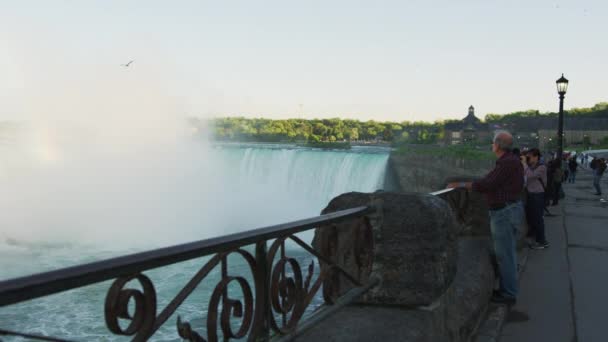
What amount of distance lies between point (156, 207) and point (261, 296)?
164ft

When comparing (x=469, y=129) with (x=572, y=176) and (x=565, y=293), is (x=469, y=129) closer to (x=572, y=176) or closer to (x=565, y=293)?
(x=572, y=176)

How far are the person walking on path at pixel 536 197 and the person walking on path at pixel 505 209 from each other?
374 centimetres

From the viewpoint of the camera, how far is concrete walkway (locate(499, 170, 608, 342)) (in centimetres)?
437

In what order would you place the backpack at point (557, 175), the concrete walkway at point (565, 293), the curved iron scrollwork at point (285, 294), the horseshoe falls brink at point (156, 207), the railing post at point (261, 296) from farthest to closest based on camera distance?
the horseshoe falls brink at point (156, 207) → the backpack at point (557, 175) → the concrete walkway at point (565, 293) → the curved iron scrollwork at point (285, 294) → the railing post at point (261, 296)

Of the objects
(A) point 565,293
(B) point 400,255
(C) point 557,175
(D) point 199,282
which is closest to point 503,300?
(A) point 565,293

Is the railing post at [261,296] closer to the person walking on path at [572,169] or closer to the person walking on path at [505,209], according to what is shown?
the person walking on path at [505,209]

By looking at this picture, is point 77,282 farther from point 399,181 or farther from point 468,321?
point 399,181

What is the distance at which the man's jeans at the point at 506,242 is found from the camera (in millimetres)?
4969

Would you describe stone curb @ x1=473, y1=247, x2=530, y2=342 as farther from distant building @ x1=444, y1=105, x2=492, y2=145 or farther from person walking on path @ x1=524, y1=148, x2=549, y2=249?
distant building @ x1=444, y1=105, x2=492, y2=145

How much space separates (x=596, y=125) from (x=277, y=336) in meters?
146

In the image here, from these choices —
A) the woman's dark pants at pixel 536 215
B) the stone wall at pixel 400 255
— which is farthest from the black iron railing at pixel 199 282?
the woman's dark pants at pixel 536 215

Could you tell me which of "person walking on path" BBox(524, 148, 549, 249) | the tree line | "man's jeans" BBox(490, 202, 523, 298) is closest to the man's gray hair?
"man's jeans" BBox(490, 202, 523, 298)

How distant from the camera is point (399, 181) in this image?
2098 inches

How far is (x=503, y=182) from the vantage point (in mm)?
4965
